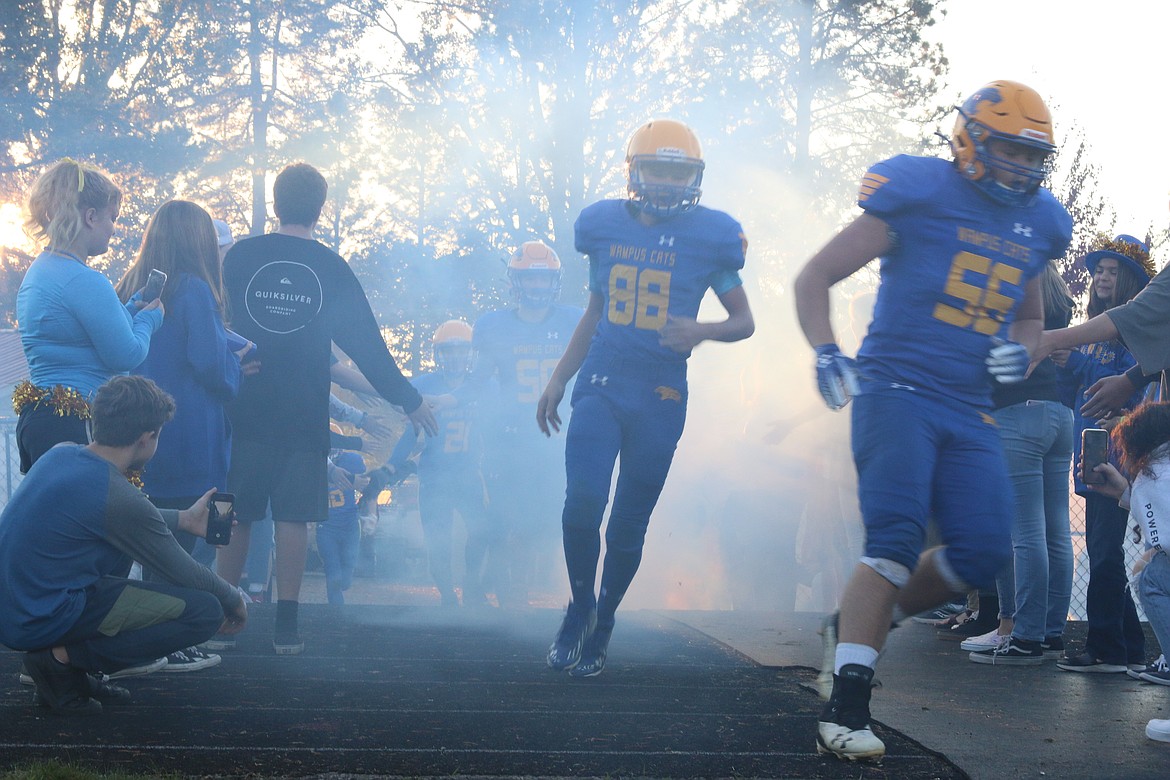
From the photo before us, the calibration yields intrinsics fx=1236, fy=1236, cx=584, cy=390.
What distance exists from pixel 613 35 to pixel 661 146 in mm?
17708

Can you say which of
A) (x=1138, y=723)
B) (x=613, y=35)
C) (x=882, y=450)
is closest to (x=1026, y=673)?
(x=1138, y=723)

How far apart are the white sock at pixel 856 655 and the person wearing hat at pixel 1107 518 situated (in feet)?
6.54

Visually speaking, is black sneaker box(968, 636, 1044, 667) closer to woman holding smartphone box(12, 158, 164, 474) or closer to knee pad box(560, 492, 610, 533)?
knee pad box(560, 492, 610, 533)

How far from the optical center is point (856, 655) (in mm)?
3539

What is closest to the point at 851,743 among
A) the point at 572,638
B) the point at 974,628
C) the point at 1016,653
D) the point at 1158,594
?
the point at 572,638

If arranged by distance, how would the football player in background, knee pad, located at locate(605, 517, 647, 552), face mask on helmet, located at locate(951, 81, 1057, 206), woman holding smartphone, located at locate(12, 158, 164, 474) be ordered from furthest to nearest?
the football player in background → knee pad, located at locate(605, 517, 647, 552) → woman holding smartphone, located at locate(12, 158, 164, 474) → face mask on helmet, located at locate(951, 81, 1057, 206)

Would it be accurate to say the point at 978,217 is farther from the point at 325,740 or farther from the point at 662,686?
the point at 325,740

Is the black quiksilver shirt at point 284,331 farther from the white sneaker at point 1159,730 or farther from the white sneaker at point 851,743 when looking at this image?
the white sneaker at point 1159,730

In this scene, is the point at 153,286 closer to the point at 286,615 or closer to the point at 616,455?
the point at 286,615

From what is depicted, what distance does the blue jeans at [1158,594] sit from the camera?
4.37 meters

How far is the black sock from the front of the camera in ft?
16.6

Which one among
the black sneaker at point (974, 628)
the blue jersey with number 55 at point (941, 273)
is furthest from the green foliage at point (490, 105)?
the blue jersey with number 55 at point (941, 273)

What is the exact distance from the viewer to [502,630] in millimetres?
5980

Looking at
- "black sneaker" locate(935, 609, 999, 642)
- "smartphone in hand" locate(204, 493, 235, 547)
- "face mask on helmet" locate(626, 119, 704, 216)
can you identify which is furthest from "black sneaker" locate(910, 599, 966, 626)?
"smartphone in hand" locate(204, 493, 235, 547)
